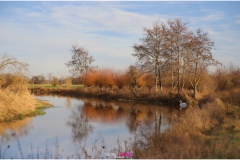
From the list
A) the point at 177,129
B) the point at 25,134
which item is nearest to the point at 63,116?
the point at 25,134

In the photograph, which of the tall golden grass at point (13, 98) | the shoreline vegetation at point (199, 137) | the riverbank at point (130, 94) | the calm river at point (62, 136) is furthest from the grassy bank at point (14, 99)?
the shoreline vegetation at point (199, 137)

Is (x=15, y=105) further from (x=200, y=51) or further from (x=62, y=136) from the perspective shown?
(x=200, y=51)

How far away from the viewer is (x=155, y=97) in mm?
30734

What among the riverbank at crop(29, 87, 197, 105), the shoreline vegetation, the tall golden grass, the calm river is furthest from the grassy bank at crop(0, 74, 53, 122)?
the shoreline vegetation

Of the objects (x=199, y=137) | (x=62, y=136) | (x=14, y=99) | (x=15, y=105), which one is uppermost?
(x=14, y=99)

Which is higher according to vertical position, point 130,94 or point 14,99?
point 14,99

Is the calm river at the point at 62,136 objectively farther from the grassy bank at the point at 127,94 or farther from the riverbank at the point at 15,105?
the grassy bank at the point at 127,94

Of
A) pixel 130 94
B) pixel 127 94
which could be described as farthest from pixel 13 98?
pixel 127 94

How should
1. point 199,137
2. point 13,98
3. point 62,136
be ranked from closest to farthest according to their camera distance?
point 199,137 → point 62,136 → point 13,98

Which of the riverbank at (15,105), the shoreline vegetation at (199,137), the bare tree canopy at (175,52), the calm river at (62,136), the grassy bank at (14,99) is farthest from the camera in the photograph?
the bare tree canopy at (175,52)

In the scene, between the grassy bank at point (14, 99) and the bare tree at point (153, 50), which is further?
the bare tree at point (153, 50)

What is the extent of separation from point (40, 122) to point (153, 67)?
52.7 feet

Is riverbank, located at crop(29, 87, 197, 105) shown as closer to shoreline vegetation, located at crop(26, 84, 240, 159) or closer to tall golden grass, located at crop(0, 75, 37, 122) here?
shoreline vegetation, located at crop(26, 84, 240, 159)

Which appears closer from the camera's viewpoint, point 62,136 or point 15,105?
point 62,136
